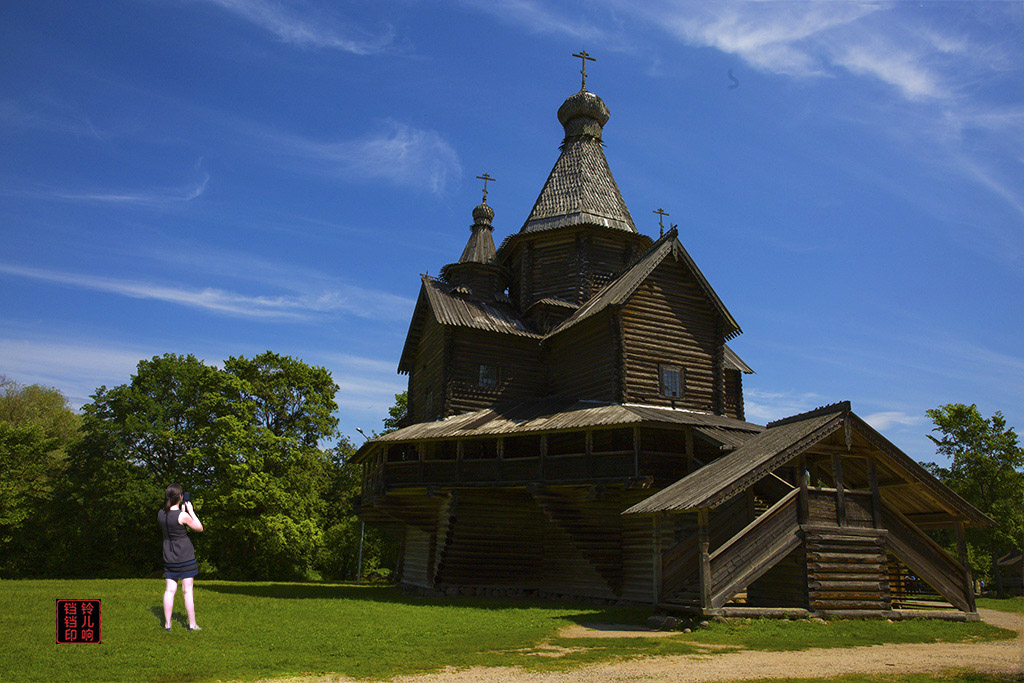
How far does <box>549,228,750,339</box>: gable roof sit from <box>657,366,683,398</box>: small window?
2.98m

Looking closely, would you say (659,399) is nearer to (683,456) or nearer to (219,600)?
(683,456)

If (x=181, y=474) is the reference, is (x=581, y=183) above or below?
above

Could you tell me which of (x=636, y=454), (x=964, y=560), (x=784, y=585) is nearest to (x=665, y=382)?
(x=636, y=454)

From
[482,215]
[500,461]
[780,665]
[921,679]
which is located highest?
[482,215]

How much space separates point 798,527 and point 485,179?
24.8 meters

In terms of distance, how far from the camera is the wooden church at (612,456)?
1683 centimetres

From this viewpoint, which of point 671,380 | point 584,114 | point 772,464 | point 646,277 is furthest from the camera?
point 584,114

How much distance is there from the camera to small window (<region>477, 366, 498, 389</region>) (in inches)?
1109

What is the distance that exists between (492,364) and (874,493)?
592 inches

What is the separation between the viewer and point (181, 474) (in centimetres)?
4012

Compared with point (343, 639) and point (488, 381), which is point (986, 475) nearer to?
point (488, 381)

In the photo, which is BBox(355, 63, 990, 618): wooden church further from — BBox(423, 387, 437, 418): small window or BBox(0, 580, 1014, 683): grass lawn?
BBox(0, 580, 1014, 683): grass lawn

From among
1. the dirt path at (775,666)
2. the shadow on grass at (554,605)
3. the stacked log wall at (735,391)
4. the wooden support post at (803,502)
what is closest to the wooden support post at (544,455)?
the shadow on grass at (554,605)

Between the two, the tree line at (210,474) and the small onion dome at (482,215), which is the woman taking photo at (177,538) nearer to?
the small onion dome at (482,215)
